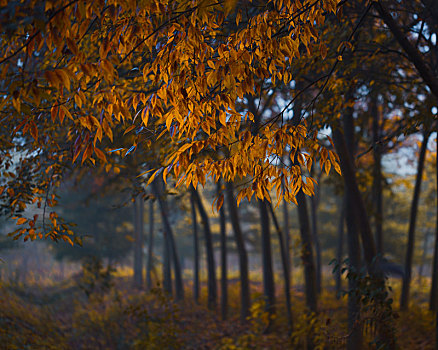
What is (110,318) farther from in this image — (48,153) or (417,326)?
(417,326)

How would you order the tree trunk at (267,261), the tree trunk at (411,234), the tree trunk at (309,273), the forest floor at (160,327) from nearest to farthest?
the forest floor at (160,327), the tree trunk at (309,273), the tree trunk at (267,261), the tree trunk at (411,234)

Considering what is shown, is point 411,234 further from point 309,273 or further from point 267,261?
point 267,261

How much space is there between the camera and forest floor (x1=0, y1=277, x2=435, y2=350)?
24.9ft

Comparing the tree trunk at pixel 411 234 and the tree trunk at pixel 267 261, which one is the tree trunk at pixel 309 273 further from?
the tree trunk at pixel 411 234

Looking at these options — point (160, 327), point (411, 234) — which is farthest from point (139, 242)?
point (411, 234)

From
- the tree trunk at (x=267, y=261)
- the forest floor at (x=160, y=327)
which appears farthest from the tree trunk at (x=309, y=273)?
the tree trunk at (x=267, y=261)

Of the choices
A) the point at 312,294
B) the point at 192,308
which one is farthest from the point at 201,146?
the point at 192,308

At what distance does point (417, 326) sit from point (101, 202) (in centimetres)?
1707

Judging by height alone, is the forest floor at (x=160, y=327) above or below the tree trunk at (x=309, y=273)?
below

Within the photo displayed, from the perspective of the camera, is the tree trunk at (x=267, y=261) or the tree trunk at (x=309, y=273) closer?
the tree trunk at (x=309, y=273)

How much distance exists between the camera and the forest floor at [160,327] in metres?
7.58

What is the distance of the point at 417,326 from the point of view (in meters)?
9.13

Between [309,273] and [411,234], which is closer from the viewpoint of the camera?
[309,273]

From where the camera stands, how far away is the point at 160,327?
796 cm
